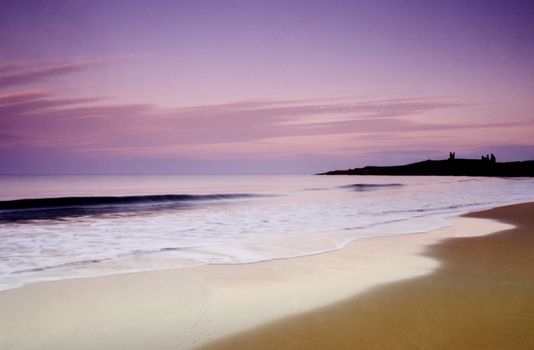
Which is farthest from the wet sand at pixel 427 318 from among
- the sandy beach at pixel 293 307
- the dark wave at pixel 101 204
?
the dark wave at pixel 101 204

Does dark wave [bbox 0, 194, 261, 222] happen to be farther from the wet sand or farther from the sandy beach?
the wet sand

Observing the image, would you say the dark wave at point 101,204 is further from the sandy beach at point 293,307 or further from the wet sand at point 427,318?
the wet sand at point 427,318

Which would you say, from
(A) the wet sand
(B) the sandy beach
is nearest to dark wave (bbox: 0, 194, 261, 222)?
(B) the sandy beach

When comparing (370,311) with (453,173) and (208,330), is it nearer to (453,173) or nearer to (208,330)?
(208,330)

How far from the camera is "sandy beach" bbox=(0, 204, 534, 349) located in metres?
3.46

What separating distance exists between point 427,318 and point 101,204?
70.6 feet

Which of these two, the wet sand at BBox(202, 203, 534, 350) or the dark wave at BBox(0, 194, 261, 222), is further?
the dark wave at BBox(0, 194, 261, 222)

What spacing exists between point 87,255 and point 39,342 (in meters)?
3.96

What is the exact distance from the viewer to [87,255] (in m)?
7.24

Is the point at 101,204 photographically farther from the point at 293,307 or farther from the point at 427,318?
the point at 427,318

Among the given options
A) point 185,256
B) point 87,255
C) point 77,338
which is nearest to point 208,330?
point 77,338

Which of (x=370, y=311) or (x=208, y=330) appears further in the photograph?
(x=370, y=311)

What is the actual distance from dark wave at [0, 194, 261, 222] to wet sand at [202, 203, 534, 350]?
1572 cm

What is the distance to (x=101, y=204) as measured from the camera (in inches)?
902
